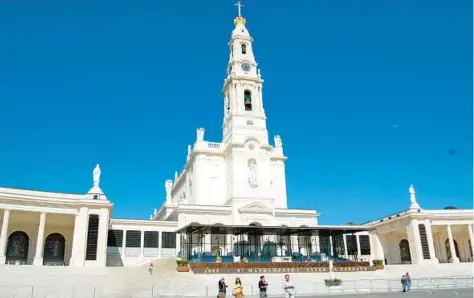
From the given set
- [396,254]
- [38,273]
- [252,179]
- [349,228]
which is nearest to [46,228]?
[38,273]

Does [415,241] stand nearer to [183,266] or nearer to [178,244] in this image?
[178,244]

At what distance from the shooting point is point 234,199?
2025 inches

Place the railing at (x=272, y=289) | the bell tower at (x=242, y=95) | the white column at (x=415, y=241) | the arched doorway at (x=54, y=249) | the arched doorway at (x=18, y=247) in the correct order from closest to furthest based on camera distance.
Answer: the railing at (x=272, y=289) → the arched doorway at (x=18, y=247) → the arched doorway at (x=54, y=249) → the white column at (x=415, y=241) → the bell tower at (x=242, y=95)

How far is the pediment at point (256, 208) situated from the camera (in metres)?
50.8

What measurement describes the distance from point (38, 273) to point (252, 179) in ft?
94.4

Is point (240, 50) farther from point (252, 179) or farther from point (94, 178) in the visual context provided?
point (94, 178)

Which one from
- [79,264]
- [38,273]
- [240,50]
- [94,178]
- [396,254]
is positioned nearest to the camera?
[38,273]

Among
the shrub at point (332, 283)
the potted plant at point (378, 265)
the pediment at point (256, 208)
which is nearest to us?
the shrub at point (332, 283)

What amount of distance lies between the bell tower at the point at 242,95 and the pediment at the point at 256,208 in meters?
9.03

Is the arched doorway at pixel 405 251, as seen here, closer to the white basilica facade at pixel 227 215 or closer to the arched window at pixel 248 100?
the white basilica facade at pixel 227 215

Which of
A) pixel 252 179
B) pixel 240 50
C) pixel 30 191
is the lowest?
pixel 30 191

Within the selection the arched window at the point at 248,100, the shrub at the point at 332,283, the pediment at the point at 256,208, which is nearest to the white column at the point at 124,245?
the pediment at the point at 256,208

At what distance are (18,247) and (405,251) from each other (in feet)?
153

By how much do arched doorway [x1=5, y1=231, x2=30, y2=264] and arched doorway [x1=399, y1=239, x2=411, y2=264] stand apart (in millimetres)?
45545
